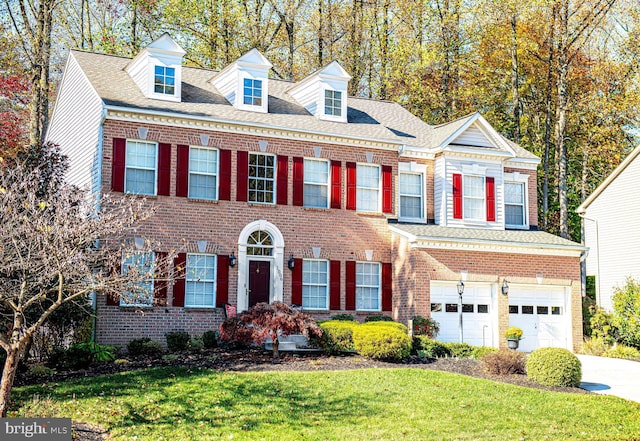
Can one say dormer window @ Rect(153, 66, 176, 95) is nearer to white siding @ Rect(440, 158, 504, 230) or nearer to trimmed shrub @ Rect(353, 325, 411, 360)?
white siding @ Rect(440, 158, 504, 230)

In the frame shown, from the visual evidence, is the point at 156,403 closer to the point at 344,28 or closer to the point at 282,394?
the point at 282,394

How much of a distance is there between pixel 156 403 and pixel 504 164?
58.6 ft

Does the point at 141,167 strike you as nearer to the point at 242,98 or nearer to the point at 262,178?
the point at 262,178

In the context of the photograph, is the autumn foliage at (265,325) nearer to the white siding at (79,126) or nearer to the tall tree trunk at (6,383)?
the tall tree trunk at (6,383)

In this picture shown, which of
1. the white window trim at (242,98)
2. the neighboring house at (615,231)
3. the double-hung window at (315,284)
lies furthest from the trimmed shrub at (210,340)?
the neighboring house at (615,231)

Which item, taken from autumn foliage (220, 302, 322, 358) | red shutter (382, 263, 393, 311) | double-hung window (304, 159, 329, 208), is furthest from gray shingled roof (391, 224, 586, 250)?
autumn foliage (220, 302, 322, 358)

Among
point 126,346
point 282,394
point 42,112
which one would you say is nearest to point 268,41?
point 42,112

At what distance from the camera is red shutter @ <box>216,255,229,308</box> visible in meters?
22.3

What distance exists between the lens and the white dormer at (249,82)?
2425 centimetres

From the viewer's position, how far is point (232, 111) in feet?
78.1

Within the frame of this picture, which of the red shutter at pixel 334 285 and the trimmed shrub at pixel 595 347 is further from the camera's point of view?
the trimmed shrub at pixel 595 347

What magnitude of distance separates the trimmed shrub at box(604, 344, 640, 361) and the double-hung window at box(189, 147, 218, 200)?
13.5 meters

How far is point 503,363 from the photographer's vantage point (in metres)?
17.9

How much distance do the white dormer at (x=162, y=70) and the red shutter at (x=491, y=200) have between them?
36.4 feet
